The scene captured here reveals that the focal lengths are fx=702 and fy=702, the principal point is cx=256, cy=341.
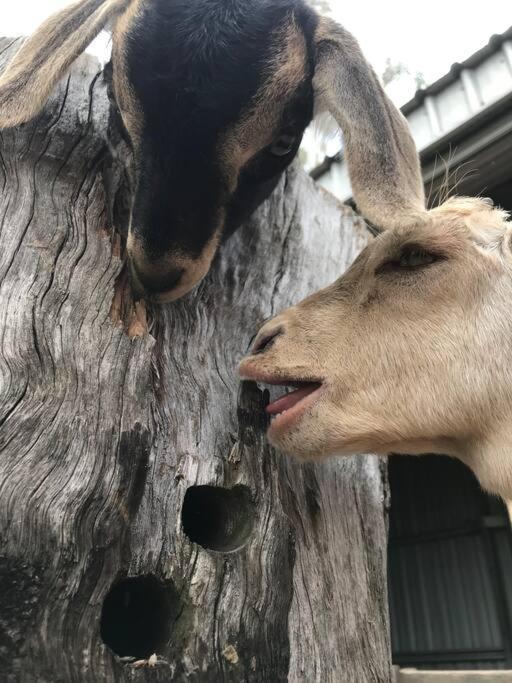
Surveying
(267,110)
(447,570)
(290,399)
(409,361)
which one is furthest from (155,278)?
(447,570)

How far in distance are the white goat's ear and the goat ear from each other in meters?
0.71

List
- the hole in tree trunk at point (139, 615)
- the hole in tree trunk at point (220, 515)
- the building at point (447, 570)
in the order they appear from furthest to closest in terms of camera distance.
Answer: the building at point (447, 570) < the hole in tree trunk at point (220, 515) < the hole in tree trunk at point (139, 615)

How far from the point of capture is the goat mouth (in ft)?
6.49

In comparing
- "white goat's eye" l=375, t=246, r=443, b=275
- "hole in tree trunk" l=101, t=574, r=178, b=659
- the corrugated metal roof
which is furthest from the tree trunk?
the corrugated metal roof

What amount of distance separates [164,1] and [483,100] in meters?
2.10

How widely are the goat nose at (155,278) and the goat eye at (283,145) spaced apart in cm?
57

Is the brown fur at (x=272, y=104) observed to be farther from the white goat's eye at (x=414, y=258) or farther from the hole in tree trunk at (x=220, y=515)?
the hole in tree trunk at (x=220, y=515)

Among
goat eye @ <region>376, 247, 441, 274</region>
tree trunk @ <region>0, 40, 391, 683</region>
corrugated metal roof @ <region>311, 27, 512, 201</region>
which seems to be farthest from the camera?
corrugated metal roof @ <region>311, 27, 512, 201</region>

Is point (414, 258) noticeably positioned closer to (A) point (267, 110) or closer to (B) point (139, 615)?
(A) point (267, 110)

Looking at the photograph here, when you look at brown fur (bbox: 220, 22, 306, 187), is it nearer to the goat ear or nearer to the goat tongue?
the goat ear

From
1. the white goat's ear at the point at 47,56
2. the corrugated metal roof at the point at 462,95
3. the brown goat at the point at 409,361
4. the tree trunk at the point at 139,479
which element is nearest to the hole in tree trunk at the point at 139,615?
the tree trunk at the point at 139,479

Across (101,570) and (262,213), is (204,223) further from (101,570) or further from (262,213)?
(101,570)

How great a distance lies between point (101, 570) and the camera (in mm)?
1578

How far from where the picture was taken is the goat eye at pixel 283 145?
2.24 meters
